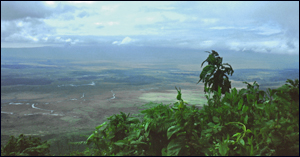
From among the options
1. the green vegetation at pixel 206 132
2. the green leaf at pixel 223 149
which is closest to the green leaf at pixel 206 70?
the green vegetation at pixel 206 132

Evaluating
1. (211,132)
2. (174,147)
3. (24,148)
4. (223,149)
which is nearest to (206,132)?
(211,132)

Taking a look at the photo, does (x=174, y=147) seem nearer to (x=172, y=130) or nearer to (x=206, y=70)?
(x=172, y=130)

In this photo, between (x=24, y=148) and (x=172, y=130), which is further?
(x=24, y=148)

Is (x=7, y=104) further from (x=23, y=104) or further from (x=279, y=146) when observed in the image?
(x=279, y=146)

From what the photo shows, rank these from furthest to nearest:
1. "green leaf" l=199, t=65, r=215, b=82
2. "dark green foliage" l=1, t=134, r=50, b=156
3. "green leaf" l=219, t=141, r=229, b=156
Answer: "green leaf" l=199, t=65, r=215, b=82
"dark green foliage" l=1, t=134, r=50, b=156
"green leaf" l=219, t=141, r=229, b=156

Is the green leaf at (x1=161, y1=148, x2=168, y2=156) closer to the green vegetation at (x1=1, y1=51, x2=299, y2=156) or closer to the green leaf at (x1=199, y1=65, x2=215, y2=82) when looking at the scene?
the green vegetation at (x1=1, y1=51, x2=299, y2=156)

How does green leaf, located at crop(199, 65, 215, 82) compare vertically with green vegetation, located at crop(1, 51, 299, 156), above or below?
above

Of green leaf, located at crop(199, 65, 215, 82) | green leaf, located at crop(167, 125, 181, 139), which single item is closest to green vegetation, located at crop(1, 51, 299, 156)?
green leaf, located at crop(167, 125, 181, 139)

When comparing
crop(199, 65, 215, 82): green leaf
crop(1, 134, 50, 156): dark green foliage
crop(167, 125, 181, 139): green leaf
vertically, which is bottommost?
crop(1, 134, 50, 156): dark green foliage
